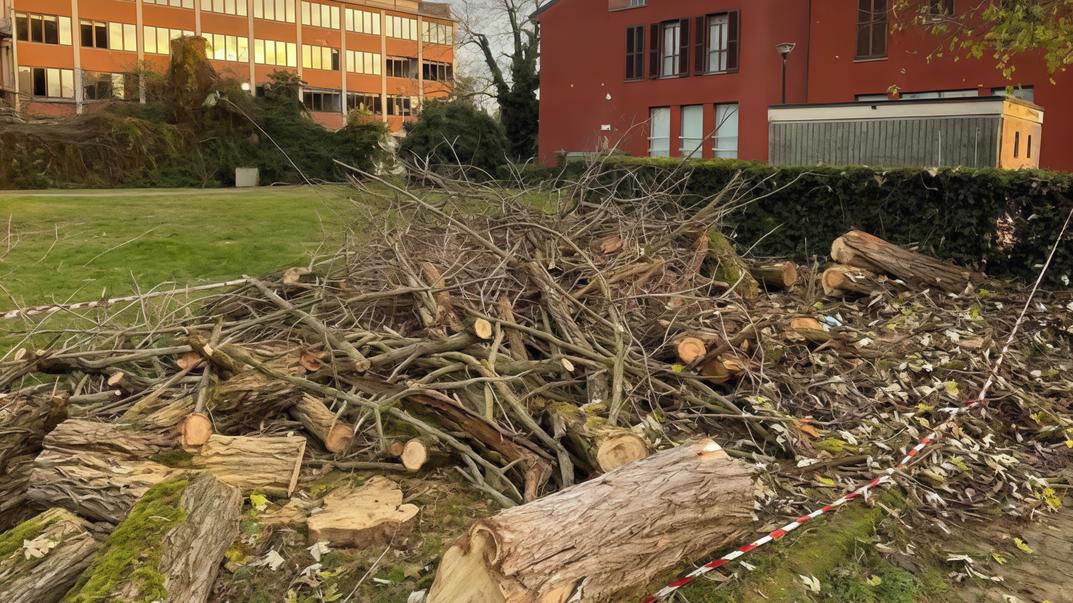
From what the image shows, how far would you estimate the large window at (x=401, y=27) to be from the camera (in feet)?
217

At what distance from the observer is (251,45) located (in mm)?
57844

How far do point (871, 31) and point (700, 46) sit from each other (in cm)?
589

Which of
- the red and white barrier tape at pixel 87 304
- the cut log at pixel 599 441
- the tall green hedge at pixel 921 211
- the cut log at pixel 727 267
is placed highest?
the tall green hedge at pixel 921 211

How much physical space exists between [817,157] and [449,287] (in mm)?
12779

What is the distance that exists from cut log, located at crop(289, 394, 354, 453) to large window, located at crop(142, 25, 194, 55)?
55243mm

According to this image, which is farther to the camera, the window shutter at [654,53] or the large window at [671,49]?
the window shutter at [654,53]

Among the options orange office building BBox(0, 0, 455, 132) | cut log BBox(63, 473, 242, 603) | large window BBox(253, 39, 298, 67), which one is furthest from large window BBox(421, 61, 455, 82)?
cut log BBox(63, 473, 242, 603)

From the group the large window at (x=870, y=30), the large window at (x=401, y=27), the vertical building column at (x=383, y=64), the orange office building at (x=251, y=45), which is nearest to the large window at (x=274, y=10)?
the orange office building at (x=251, y=45)

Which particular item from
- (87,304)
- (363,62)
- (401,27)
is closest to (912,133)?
(87,304)

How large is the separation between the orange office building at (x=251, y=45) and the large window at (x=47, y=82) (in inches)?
2.2

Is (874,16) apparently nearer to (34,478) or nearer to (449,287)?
(449,287)

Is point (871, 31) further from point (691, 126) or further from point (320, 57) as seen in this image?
point (320, 57)

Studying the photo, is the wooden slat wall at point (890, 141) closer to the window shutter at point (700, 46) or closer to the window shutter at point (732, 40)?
the window shutter at point (732, 40)

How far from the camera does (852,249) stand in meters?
9.23
